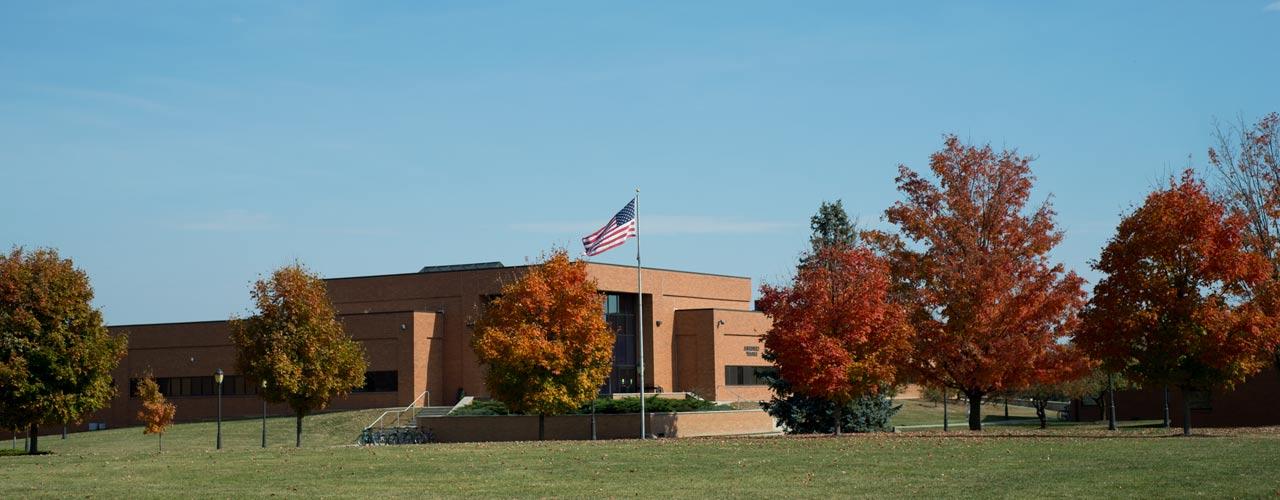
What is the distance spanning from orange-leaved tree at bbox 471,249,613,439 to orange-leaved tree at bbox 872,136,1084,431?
11.5 m

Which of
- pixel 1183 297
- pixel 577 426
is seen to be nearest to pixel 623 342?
pixel 577 426

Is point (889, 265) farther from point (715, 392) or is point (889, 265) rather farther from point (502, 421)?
point (715, 392)

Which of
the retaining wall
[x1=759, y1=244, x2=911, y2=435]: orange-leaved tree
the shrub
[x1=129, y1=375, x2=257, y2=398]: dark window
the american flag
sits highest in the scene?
the american flag

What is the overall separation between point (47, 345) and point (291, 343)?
315 inches

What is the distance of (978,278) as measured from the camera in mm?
43281

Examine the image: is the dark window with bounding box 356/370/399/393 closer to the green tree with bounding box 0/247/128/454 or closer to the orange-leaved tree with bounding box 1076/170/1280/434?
the green tree with bounding box 0/247/128/454

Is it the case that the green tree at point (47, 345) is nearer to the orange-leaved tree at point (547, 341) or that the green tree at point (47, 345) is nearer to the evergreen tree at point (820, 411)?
the orange-leaved tree at point (547, 341)

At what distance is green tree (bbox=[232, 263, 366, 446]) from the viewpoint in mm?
44750

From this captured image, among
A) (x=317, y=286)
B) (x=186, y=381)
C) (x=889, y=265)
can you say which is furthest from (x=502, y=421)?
(x=186, y=381)

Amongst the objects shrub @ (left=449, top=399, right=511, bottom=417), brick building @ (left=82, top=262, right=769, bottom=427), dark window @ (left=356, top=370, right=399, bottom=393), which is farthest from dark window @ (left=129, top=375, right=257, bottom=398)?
shrub @ (left=449, top=399, right=511, bottom=417)

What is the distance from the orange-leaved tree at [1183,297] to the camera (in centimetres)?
3709

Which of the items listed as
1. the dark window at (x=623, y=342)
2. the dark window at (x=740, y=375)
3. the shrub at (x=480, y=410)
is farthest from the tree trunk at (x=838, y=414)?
the dark window at (x=740, y=375)

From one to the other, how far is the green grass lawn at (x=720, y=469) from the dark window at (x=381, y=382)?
26.4 metres

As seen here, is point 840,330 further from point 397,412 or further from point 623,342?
point 623,342
